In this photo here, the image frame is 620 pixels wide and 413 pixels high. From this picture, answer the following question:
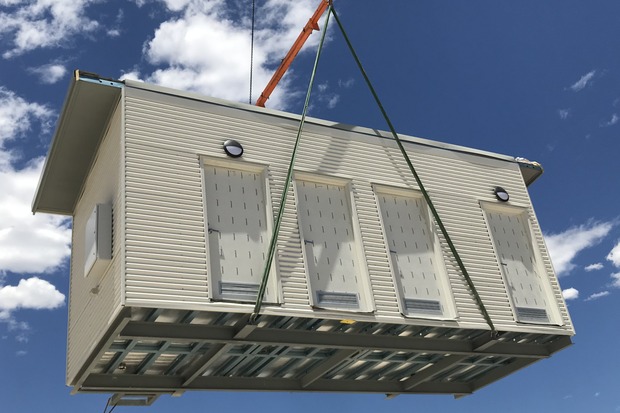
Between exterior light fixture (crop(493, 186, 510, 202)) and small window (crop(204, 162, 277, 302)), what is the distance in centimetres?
829

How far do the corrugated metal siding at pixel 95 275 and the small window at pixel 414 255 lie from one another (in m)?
7.25

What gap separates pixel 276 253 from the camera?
17.5 metres

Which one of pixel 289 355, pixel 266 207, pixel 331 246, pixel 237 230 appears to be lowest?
pixel 289 355

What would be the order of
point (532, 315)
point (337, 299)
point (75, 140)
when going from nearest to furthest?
point (337, 299) < point (75, 140) < point (532, 315)

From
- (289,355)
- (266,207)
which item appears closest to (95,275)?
(266,207)

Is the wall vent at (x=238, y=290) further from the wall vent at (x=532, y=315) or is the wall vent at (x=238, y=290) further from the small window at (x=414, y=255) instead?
the wall vent at (x=532, y=315)

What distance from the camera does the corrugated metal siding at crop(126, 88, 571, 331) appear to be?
638 inches

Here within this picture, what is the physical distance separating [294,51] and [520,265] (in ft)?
64.5

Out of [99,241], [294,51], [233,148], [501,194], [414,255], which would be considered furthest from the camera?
[294,51]

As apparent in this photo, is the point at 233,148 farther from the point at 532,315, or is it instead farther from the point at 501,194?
the point at 532,315

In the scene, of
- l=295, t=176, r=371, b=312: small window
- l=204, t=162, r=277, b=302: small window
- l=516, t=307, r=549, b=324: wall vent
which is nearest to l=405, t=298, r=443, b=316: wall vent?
l=295, t=176, r=371, b=312: small window

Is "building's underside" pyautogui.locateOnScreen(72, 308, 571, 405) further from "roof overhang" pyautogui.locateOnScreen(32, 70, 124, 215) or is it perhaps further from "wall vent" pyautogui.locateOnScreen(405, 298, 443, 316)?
"roof overhang" pyautogui.locateOnScreen(32, 70, 124, 215)

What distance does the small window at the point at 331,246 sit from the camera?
1795 centimetres

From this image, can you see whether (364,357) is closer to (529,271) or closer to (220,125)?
(529,271)
